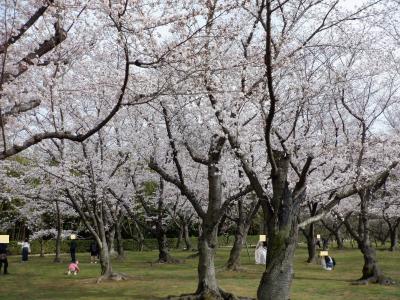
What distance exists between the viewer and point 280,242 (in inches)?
335

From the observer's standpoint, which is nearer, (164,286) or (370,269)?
(164,286)

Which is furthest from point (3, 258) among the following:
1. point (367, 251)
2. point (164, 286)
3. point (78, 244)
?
point (78, 244)

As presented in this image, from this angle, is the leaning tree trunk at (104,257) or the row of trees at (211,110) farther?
the leaning tree trunk at (104,257)

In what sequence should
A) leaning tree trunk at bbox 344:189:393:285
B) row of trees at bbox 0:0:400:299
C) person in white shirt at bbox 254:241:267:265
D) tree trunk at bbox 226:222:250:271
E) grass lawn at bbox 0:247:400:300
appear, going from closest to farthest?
row of trees at bbox 0:0:400:299
grass lawn at bbox 0:247:400:300
leaning tree trunk at bbox 344:189:393:285
tree trunk at bbox 226:222:250:271
person in white shirt at bbox 254:241:267:265

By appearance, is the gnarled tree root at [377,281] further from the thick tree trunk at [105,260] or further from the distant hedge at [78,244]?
the distant hedge at [78,244]

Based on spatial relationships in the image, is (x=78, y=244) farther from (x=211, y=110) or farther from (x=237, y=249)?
(x=211, y=110)

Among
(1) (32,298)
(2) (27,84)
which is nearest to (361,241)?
(1) (32,298)

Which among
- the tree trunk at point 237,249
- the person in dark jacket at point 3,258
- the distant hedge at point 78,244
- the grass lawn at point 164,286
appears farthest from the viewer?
the distant hedge at point 78,244

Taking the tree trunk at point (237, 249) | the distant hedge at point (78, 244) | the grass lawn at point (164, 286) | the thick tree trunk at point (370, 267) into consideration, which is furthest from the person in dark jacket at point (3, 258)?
the distant hedge at point (78, 244)

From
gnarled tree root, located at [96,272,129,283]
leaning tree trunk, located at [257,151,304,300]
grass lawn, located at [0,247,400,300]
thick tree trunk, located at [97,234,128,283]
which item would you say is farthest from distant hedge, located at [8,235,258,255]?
leaning tree trunk, located at [257,151,304,300]

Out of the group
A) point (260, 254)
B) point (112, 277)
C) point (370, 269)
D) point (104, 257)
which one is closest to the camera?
point (370, 269)

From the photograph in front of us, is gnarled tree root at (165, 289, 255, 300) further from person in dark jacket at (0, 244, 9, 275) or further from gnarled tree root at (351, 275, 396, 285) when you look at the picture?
person in dark jacket at (0, 244, 9, 275)

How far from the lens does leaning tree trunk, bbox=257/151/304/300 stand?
8469mm

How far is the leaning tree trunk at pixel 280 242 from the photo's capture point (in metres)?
8.47
